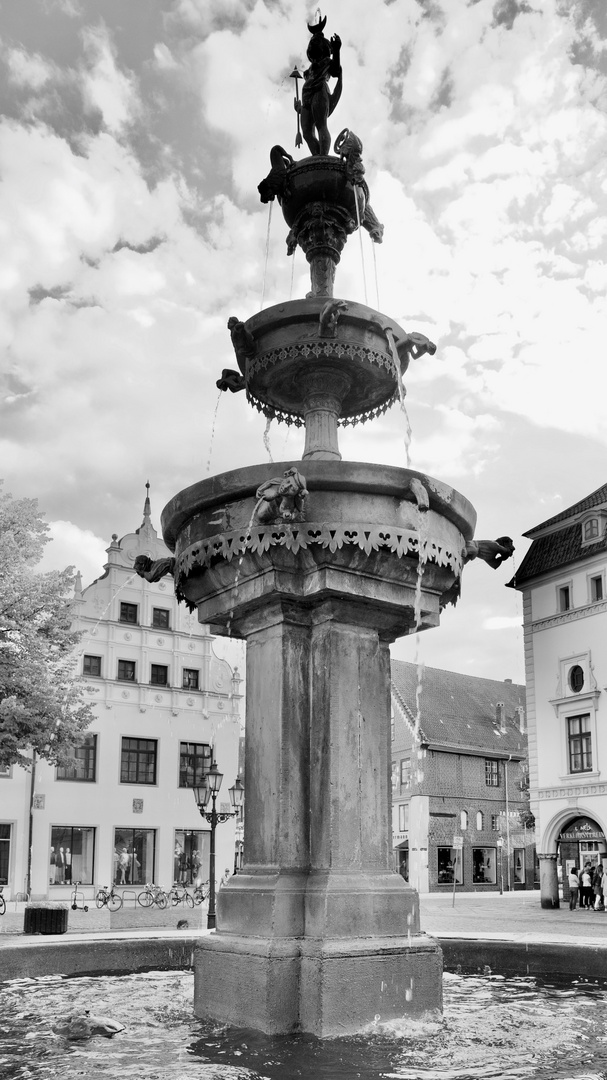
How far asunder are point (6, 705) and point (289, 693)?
16063mm

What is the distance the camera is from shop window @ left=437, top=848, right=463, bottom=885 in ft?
173

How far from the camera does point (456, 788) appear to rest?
183 feet

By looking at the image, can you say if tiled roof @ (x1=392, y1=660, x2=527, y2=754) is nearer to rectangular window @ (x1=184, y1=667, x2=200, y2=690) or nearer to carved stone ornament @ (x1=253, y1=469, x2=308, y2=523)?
rectangular window @ (x1=184, y1=667, x2=200, y2=690)

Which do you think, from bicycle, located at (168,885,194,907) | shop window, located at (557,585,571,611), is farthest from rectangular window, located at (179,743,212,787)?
shop window, located at (557,585,571,611)

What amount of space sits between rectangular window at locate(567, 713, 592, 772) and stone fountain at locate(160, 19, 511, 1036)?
27.5 metres

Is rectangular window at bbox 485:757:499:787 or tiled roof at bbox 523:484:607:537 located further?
rectangular window at bbox 485:757:499:787

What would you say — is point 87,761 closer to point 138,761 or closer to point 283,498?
point 138,761

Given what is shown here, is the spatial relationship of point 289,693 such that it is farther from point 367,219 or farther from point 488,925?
point 488,925

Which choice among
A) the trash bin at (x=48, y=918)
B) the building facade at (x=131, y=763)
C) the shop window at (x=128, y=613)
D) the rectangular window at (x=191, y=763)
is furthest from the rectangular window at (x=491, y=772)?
the trash bin at (x=48, y=918)

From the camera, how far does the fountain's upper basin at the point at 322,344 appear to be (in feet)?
25.2

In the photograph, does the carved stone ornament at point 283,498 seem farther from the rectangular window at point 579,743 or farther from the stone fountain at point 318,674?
the rectangular window at point 579,743

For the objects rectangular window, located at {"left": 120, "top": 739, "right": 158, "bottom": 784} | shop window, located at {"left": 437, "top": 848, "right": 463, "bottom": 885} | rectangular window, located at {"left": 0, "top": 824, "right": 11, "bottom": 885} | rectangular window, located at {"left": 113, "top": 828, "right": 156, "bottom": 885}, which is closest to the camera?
rectangular window, located at {"left": 0, "top": 824, "right": 11, "bottom": 885}

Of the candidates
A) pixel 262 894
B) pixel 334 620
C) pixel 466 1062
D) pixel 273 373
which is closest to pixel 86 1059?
pixel 262 894

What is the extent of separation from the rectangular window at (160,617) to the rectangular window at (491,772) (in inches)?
991
